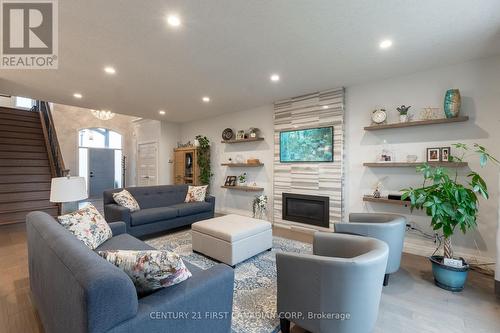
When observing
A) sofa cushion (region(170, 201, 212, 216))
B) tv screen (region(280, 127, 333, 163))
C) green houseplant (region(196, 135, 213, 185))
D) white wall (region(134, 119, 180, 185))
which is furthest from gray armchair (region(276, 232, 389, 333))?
white wall (region(134, 119, 180, 185))

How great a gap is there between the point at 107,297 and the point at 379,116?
12.7 feet

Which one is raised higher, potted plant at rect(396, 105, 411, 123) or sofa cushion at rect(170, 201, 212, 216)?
potted plant at rect(396, 105, 411, 123)

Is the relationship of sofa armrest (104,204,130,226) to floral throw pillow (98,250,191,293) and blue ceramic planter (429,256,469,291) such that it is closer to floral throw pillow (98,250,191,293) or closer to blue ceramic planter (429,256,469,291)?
floral throw pillow (98,250,191,293)

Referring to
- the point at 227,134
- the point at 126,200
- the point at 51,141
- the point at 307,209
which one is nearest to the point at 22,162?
the point at 51,141

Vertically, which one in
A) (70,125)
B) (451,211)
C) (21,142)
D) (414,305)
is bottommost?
(414,305)

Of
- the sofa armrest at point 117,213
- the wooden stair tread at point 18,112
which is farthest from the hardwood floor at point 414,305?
the wooden stair tread at point 18,112

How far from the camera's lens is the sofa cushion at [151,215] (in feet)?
11.9

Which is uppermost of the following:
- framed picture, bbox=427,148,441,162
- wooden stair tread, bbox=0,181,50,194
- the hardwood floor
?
framed picture, bbox=427,148,441,162

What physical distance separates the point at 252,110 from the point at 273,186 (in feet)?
6.09

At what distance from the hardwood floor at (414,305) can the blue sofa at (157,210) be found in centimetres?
120

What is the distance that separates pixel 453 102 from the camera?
9.51 ft

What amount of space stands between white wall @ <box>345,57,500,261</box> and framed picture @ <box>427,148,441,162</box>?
8cm

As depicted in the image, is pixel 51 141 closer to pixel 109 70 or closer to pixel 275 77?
pixel 109 70

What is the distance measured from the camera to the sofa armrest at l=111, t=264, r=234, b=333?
1104mm
